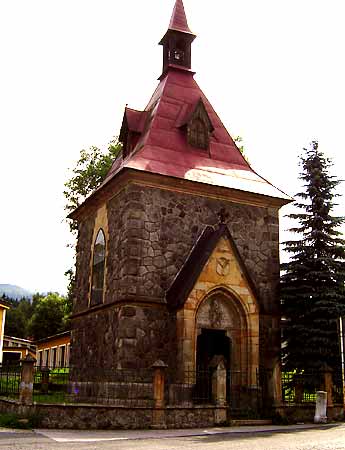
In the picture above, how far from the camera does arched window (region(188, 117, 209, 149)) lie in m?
19.1

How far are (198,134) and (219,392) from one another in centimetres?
879

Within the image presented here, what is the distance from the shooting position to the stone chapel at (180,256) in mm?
15797

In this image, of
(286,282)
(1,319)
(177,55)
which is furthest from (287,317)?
(1,319)

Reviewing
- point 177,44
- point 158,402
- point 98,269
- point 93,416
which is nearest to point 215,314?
point 158,402

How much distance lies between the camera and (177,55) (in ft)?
73.6

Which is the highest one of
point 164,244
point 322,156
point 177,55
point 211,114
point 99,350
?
point 177,55

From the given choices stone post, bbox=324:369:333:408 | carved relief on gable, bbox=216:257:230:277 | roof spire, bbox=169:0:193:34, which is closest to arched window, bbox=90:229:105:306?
carved relief on gable, bbox=216:257:230:277

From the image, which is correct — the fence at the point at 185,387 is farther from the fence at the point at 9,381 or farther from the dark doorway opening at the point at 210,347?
the dark doorway opening at the point at 210,347

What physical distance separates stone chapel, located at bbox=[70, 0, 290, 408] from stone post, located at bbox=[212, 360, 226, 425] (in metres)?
1.24

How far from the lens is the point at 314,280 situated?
58.5ft

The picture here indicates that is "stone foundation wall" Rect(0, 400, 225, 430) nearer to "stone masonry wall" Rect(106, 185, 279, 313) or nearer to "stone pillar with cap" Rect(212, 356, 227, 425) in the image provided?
"stone pillar with cap" Rect(212, 356, 227, 425)

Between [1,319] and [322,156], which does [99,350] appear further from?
[1,319]

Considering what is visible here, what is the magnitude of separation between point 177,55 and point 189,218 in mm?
8173

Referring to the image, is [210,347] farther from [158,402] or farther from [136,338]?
[158,402]
